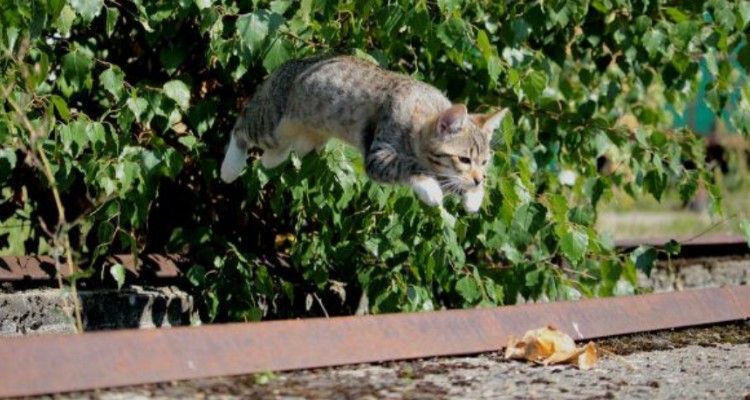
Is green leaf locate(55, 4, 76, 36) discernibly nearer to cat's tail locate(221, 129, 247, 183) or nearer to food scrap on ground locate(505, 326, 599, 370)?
cat's tail locate(221, 129, 247, 183)

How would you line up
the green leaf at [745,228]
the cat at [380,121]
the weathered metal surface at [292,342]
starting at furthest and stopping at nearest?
1. the green leaf at [745,228]
2. the cat at [380,121]
3. the weathered metal surface at [292,342]

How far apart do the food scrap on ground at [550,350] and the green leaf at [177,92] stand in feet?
5.52

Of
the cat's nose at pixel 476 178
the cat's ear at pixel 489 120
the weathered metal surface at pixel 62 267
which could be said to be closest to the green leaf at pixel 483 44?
the cat's ear at pixel 489 120

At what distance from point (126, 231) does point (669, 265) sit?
310 centimetres

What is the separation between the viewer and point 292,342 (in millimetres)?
3934

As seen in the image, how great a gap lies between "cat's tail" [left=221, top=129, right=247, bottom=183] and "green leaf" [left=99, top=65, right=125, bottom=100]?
0.61 meters

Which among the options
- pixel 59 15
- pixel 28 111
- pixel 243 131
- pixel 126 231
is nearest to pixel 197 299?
pixel 126 231

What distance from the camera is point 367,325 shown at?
165 inches

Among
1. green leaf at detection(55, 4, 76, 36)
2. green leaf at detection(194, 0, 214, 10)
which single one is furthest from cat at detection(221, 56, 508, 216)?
green leaf at detection(55, 4, 76, 36)

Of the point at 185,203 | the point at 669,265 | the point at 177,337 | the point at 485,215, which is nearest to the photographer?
the point at 177,337

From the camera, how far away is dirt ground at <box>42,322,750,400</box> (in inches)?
143

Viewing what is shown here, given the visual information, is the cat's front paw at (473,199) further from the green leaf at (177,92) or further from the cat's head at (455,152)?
the green leaf at (177,92)

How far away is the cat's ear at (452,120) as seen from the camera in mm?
4906

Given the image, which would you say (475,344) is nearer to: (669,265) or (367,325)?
(367,325)
